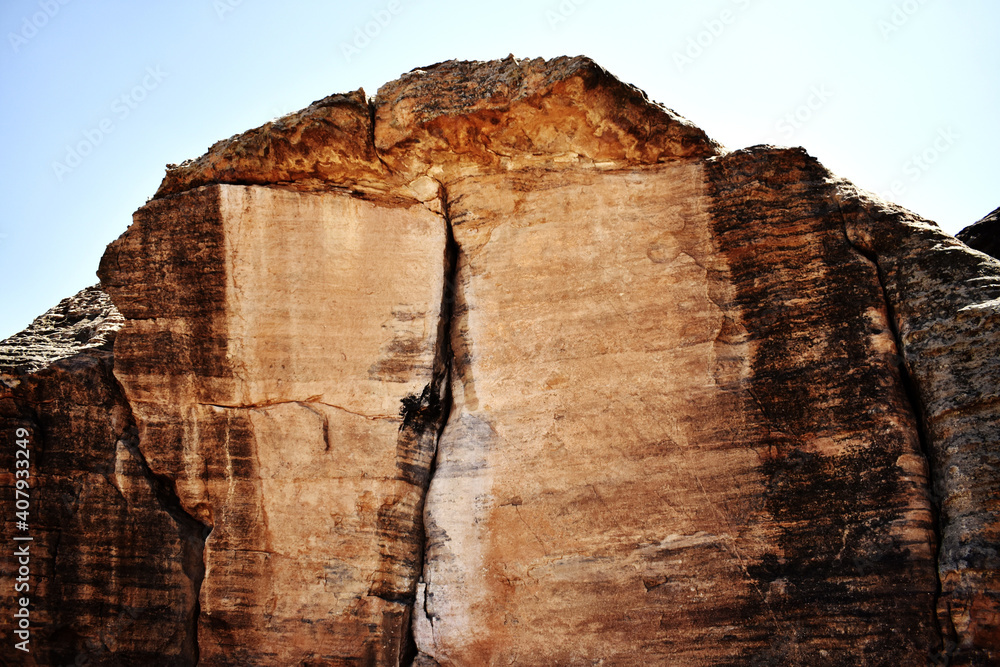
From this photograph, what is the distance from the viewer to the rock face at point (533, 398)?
5.77m

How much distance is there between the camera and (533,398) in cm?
674

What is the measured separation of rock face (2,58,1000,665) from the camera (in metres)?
5.77

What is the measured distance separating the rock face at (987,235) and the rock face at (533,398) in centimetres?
395

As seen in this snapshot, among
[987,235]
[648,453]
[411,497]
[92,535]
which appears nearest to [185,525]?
[92,535]

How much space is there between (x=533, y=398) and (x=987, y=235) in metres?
6.34

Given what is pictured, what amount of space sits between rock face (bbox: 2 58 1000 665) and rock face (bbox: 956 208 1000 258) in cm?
395

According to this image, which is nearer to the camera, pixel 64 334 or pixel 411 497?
pixel 411 497

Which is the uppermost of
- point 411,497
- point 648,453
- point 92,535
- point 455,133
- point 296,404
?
point 455,133

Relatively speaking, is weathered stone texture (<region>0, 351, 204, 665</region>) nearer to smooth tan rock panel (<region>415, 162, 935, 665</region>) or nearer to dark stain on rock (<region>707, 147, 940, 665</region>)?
smooth tan rock panel (<region>415, 162, 935, 665</region>)

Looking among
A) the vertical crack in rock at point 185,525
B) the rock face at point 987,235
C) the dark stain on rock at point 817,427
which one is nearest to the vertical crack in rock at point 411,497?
the vertical crack in rock at point 185,525

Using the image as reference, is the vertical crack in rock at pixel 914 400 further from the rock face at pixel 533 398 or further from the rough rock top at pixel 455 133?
the rough rock top at pixel 455 133

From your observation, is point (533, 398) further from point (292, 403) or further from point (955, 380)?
point (955, 380)

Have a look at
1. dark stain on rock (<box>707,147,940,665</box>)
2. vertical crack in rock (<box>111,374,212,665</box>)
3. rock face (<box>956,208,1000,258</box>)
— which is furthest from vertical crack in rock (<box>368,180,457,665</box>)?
rock face (<box>956,208,1000,258</box>)

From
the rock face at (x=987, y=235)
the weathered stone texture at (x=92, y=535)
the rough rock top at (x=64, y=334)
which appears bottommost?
the weathered stone texture at (x=92, y=535)
